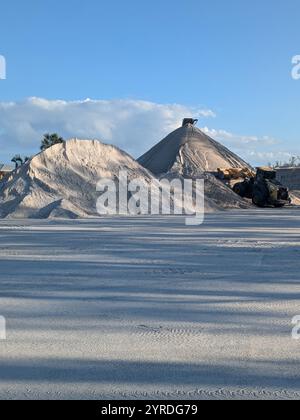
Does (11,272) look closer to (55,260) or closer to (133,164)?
(55,260)

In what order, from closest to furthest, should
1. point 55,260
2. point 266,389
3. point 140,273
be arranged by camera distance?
point 266,389
point 140,273
point 55,260

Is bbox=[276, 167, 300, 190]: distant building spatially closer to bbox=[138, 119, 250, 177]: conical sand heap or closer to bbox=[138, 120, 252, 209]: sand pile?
bbox=[138, 120, 252, 209]: sand pile

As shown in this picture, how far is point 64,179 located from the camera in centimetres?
3080

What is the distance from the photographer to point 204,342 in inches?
250

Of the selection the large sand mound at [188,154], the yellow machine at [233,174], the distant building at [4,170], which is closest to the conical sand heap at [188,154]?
the large sand mound at [188,154]

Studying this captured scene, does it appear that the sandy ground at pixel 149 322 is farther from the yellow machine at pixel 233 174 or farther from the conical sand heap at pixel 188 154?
the conical sand heap at pixel 188 154

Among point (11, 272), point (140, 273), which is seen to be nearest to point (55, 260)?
point (11, 272)

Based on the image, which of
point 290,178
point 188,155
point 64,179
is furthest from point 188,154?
point 64,179

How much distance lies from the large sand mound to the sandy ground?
45.7m

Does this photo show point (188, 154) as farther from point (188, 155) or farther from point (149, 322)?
point (149, 322)

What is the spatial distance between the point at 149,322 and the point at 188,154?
56157 millimetres

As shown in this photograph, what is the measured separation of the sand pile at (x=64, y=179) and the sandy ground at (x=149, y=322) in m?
12.8

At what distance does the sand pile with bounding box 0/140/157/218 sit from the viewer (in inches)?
1070

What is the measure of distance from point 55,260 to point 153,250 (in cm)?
276
